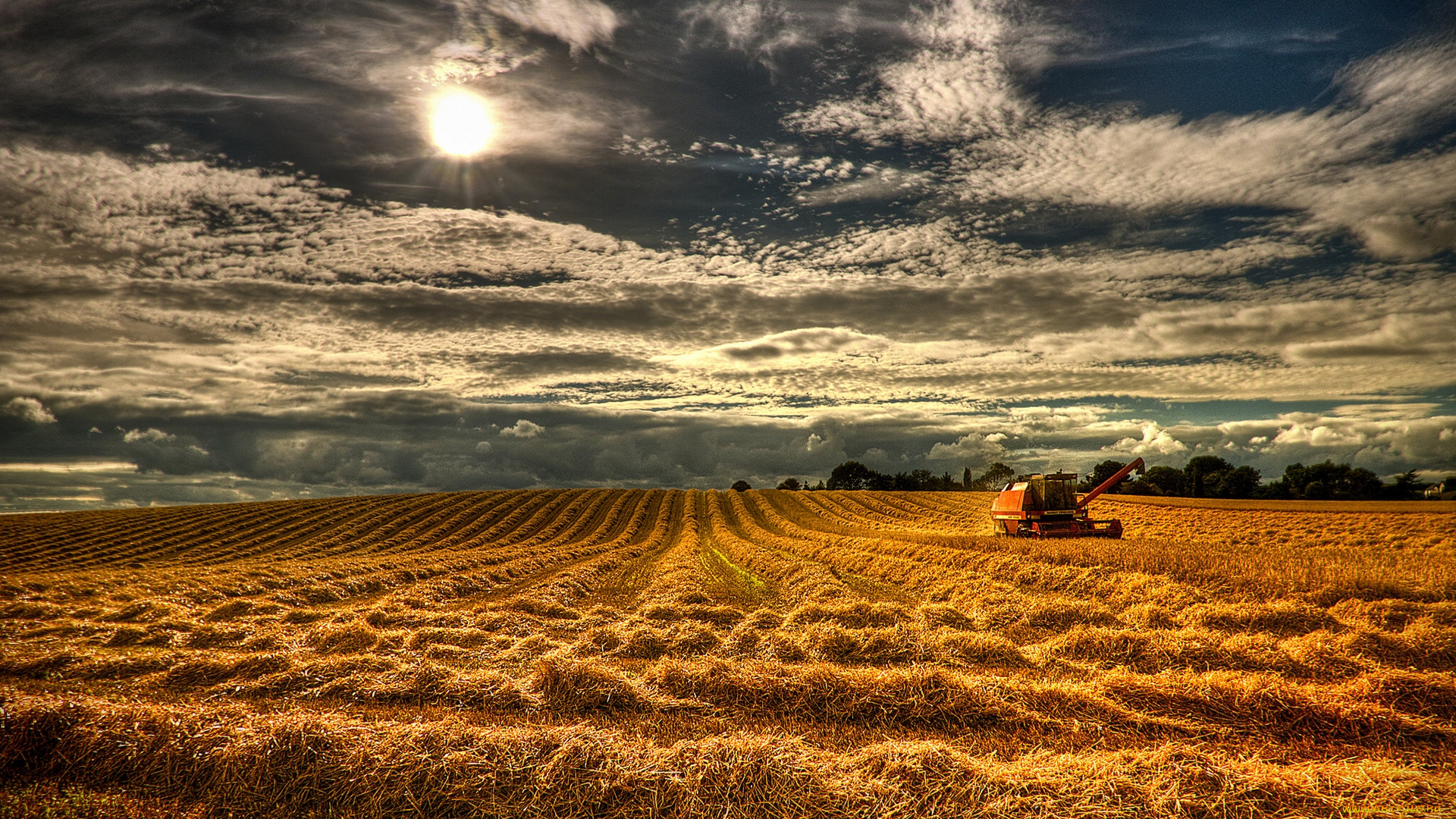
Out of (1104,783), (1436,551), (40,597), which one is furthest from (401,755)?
(1436,551)

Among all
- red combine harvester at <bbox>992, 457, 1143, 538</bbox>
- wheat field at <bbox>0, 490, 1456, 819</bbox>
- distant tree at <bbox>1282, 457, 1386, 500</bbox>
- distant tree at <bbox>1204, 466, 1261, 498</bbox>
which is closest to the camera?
wheat field at <bbox>0, 490, 1456, 819</bbox>

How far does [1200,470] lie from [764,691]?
8237cm

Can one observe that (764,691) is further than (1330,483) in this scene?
No

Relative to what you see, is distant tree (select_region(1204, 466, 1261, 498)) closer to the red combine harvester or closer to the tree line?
the tree line

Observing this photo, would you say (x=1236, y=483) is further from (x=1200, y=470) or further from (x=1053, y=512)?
(x=1053, y=512)

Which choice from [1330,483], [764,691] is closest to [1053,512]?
[764,691]

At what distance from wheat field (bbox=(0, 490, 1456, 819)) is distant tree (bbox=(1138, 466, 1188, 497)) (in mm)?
58677

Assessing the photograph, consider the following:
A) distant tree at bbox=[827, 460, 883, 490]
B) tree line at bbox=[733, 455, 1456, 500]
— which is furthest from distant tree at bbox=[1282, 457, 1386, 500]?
distant tree at bbox=[827, 460, 883, 490]

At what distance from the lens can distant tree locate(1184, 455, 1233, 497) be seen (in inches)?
2776

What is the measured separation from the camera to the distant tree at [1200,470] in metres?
70.5

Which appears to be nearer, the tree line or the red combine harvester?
the red combine harvester

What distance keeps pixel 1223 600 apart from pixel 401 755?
39.7 feet

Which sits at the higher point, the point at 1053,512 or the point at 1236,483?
the point at 1053,512

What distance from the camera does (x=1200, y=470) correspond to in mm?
71875
